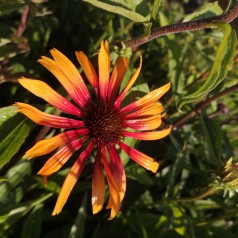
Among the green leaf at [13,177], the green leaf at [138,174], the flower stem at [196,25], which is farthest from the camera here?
the green leaf at [138,174]

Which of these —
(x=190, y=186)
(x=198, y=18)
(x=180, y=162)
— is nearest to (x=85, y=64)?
(x=198, y=18)

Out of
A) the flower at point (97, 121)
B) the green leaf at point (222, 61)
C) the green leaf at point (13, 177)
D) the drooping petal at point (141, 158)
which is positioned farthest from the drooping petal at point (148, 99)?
the green leaf at point (13, 177)

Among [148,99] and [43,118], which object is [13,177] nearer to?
[43,118]

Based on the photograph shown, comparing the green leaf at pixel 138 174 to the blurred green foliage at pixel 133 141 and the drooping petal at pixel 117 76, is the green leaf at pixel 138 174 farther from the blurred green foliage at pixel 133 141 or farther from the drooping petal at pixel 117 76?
the drooping petal at pixel 117 76

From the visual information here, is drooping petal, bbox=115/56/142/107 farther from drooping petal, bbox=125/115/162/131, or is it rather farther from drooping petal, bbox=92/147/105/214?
drooping petal, bbox=92/147/105/214

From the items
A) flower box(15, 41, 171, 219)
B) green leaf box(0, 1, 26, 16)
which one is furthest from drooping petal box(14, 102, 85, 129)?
green leaf box(0, 1, 26, 16)

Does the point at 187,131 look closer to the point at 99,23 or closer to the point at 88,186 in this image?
the point at 88,186
